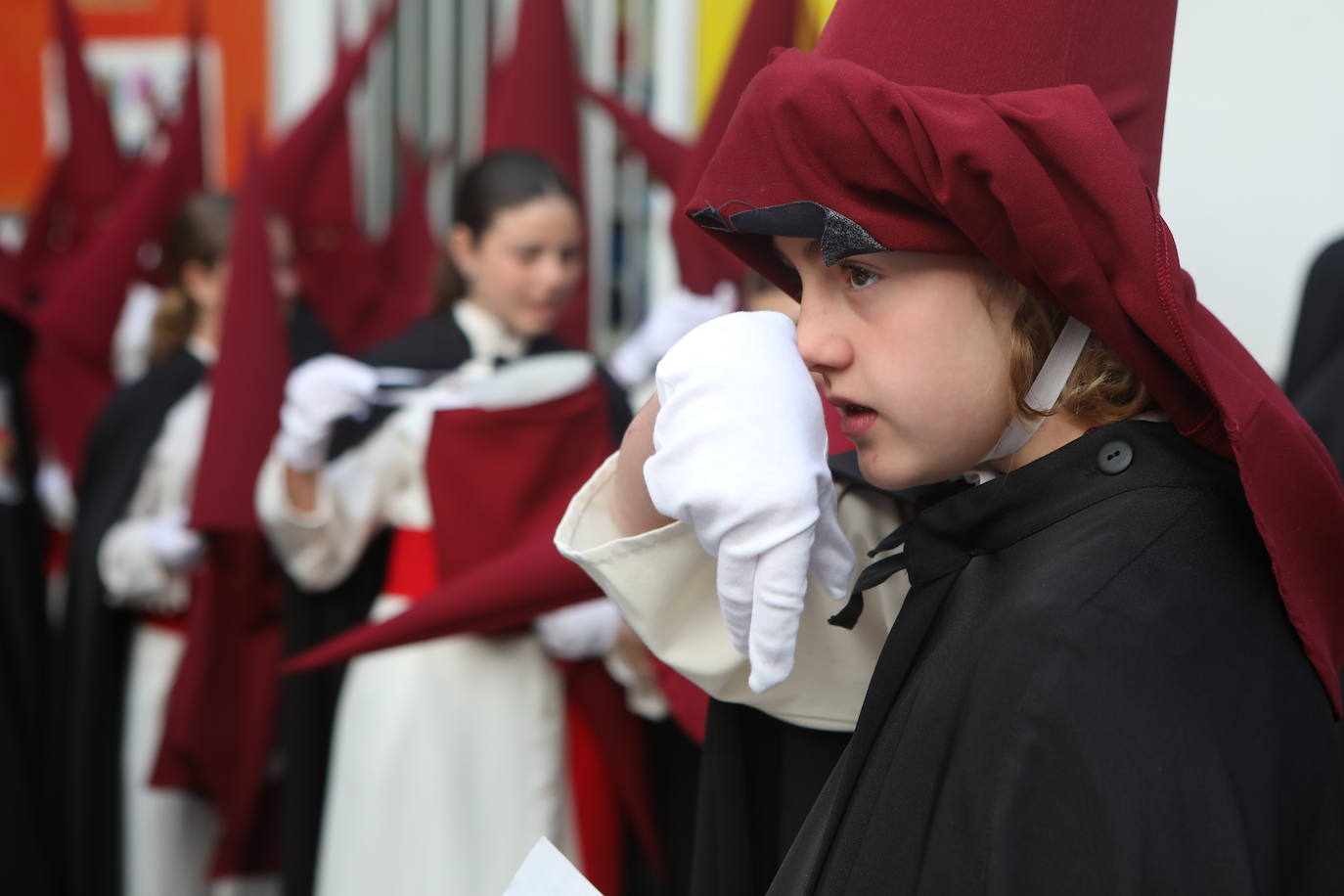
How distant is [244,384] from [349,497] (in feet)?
1.16

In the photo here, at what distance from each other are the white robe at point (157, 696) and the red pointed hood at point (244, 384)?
0.55 m

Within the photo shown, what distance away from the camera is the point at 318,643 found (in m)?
2.91

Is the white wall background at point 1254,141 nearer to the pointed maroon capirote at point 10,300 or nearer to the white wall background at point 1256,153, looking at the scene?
the white wall background at point 1256,153

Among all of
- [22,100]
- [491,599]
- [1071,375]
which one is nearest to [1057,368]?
→ [1071,375]

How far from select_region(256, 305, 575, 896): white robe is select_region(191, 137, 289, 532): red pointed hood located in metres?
0.40

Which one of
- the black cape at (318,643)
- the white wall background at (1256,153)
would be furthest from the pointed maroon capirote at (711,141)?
the white wall background at (1256,153)

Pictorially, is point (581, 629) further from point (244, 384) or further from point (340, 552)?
point (244, 384)

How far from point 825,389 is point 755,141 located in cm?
21

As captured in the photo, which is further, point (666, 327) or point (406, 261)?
point (406, 261)

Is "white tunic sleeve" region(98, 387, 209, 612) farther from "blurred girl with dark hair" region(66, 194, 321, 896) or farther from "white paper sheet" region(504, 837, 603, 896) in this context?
"white paper sheet" region(504, 837, 603, 896)

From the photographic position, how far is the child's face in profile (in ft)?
3.57

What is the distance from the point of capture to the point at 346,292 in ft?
15.4

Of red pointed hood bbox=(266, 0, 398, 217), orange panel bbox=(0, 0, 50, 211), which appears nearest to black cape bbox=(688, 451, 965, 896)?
red pointed hood bbox=(266, 0, 398, 217)

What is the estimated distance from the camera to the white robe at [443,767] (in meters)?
2.46
